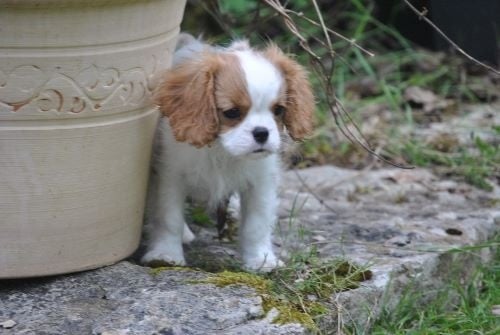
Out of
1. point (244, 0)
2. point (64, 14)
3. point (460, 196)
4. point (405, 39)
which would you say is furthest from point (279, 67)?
point (405, 39)

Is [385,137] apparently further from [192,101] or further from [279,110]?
[192,101]

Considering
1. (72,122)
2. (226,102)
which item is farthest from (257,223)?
(72,122)

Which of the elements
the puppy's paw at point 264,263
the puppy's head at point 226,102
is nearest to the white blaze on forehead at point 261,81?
the puppy's head at point 226,102

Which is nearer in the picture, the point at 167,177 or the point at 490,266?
the point at 167,177

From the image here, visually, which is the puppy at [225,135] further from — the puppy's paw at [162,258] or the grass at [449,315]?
the grass at [449,315]

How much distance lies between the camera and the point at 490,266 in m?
3.82

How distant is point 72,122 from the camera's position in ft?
9.48

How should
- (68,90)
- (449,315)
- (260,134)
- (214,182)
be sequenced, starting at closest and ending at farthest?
(68,90) < (260,134) < (214,182) < (449,315)

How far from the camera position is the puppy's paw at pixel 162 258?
3.29m

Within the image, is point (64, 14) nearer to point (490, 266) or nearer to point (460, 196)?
point (490, 266)

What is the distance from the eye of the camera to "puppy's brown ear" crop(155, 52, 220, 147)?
9.93ft

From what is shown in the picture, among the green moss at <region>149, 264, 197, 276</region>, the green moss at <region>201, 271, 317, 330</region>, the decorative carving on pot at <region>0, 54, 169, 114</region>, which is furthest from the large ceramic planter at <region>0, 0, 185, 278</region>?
the green moss at <region>201, 271, 317, 330</region>

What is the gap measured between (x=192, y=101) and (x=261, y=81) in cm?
20

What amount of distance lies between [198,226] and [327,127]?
56.9 inches
